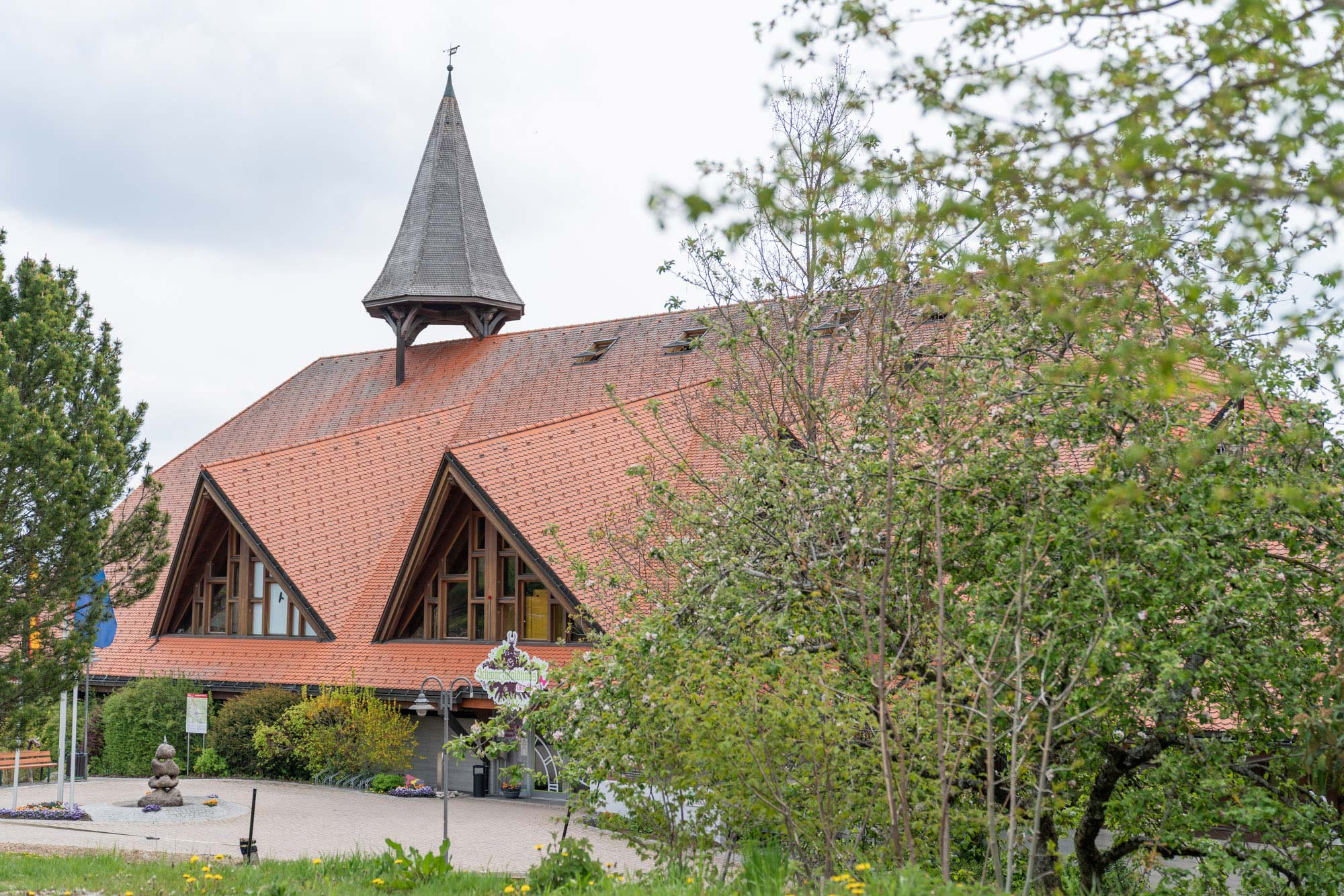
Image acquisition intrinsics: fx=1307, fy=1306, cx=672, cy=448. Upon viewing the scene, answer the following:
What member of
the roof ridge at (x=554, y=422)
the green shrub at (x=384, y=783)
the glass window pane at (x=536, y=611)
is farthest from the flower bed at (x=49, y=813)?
the roof ridge at (x=554, y=422)

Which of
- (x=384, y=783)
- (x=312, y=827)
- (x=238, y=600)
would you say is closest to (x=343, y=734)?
(x=384, y=783)

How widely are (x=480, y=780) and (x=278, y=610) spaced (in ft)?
21.0

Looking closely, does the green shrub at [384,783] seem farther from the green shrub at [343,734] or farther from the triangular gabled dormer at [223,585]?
the triangular gabled dormer at [223,585]

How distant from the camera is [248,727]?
22.9m

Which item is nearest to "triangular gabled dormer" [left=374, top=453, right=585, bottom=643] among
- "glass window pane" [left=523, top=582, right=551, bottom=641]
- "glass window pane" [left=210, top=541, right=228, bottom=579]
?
"glass window pane" [left=523, top=582, right=551, bottom=641]

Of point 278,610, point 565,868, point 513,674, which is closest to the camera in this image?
point 565,868

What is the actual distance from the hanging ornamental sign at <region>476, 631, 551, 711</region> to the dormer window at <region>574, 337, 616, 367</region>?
33.1 ft

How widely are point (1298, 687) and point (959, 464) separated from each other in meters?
2.46

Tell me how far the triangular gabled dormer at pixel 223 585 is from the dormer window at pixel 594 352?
8206 millimetres

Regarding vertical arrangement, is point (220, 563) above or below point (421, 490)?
below

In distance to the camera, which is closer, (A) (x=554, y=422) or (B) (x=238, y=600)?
(A) (x=554, y=422)

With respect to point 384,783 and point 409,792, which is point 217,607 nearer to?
point 384,783

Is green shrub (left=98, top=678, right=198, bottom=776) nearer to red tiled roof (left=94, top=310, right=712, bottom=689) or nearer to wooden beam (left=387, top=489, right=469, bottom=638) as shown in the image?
red tiled roof (left=94, top=310, right=712, bottom=689)

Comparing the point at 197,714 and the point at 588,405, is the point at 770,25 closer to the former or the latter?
the point at 197,714
